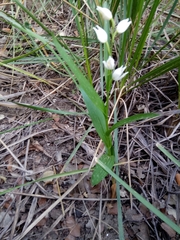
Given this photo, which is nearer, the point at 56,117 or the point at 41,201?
the point at 41,201

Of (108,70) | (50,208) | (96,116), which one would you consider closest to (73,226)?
(50,208)

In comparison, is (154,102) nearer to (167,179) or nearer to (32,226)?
(167,179)

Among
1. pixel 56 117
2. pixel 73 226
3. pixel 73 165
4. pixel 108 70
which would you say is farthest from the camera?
pixel 56 117

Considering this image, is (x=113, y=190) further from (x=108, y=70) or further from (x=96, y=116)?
(x=108, y=70)

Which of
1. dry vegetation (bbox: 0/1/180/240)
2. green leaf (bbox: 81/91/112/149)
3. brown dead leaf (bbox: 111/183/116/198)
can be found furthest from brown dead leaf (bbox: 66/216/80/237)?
green leaf (bbox: 81/91/112/149)

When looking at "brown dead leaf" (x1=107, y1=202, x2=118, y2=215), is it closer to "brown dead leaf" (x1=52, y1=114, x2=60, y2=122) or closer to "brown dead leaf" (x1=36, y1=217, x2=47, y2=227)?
"brown dead leaf" (x1=36, y1=217, x2=47, y2=227)

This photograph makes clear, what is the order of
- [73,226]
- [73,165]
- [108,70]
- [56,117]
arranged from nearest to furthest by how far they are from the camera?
[108,70]
[73,226]
[73,165]
[56,117]

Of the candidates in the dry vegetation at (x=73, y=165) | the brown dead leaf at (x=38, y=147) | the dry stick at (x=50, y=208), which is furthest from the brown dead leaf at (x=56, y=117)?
the dry stick at (x=50, y=208)

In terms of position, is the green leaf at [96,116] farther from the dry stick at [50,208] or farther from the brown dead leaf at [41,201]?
the brown dead leaf at [41,201]

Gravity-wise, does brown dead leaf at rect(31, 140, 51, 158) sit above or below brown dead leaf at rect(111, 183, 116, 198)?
above
